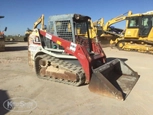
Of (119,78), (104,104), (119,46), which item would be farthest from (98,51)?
(119,46)

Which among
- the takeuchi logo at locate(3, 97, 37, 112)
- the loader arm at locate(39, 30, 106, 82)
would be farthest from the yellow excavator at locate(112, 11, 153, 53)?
the takeuchi logo at locate(3, 97, 37, 112)

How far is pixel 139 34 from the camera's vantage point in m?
13.2

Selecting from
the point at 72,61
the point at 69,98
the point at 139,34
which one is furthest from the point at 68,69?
the point at 139,34

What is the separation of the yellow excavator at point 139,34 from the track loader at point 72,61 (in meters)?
7.71

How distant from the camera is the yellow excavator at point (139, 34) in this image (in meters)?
12.6

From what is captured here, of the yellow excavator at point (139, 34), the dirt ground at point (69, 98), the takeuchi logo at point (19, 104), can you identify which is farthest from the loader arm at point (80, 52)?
the yellow excavator at point (139, 34)

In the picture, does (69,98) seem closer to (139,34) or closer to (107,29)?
(139,34)

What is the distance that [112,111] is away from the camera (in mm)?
3512

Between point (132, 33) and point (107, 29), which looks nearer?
point (132, 33)

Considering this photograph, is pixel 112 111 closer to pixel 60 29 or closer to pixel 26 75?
pixel 60 29

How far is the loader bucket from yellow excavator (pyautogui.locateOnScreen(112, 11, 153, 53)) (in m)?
7.41

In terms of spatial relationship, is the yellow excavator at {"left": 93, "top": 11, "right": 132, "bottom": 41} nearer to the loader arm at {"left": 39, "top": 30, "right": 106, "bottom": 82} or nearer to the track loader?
the track loader

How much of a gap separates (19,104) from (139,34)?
11446mm

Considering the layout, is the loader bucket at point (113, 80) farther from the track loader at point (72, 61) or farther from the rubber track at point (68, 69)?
the rubber track at point (68, 69)
